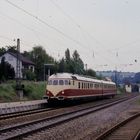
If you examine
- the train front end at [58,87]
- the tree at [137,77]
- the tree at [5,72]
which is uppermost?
the tree at [137,77]

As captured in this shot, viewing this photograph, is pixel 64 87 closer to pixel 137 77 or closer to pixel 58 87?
pixel 58 87

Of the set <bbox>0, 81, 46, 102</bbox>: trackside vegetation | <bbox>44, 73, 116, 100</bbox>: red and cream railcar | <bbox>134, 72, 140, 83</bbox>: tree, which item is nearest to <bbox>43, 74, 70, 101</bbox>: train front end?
<bbox>44, 73, 116, 100</bbox>: red and cream railcar

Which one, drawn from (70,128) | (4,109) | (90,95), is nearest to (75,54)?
(90,95)

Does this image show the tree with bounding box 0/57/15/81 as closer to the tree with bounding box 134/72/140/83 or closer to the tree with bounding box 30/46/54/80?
the tree with bounding box 30/46/54/80

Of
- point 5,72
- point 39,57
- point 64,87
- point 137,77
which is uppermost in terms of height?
point 39,57

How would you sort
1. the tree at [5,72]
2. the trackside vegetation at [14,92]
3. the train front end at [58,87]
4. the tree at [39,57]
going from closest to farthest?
the train front end at [58,87] → the trackside vegetation at [14,92] → the tree at [5,72] → the tree at [39,57]

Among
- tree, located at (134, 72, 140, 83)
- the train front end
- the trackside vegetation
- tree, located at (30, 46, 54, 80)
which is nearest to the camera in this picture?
the train front end

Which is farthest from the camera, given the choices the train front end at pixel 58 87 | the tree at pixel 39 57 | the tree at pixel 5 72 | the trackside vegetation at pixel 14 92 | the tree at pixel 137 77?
the tree at pixel 137 77

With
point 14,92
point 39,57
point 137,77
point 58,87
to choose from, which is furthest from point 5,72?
point 137,77

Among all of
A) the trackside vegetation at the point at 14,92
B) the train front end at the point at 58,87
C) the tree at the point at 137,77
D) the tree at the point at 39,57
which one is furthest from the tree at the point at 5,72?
the tree at the point at 137,77

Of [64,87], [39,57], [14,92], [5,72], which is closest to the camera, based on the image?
[64,87]

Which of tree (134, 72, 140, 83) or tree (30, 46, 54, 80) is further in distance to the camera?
tree (134, 72, 140, 83)

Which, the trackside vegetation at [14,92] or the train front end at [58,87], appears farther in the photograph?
the trackside vegetation at [14,92]

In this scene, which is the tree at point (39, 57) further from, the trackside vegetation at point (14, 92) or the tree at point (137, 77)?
the tree at point (137, 77)
